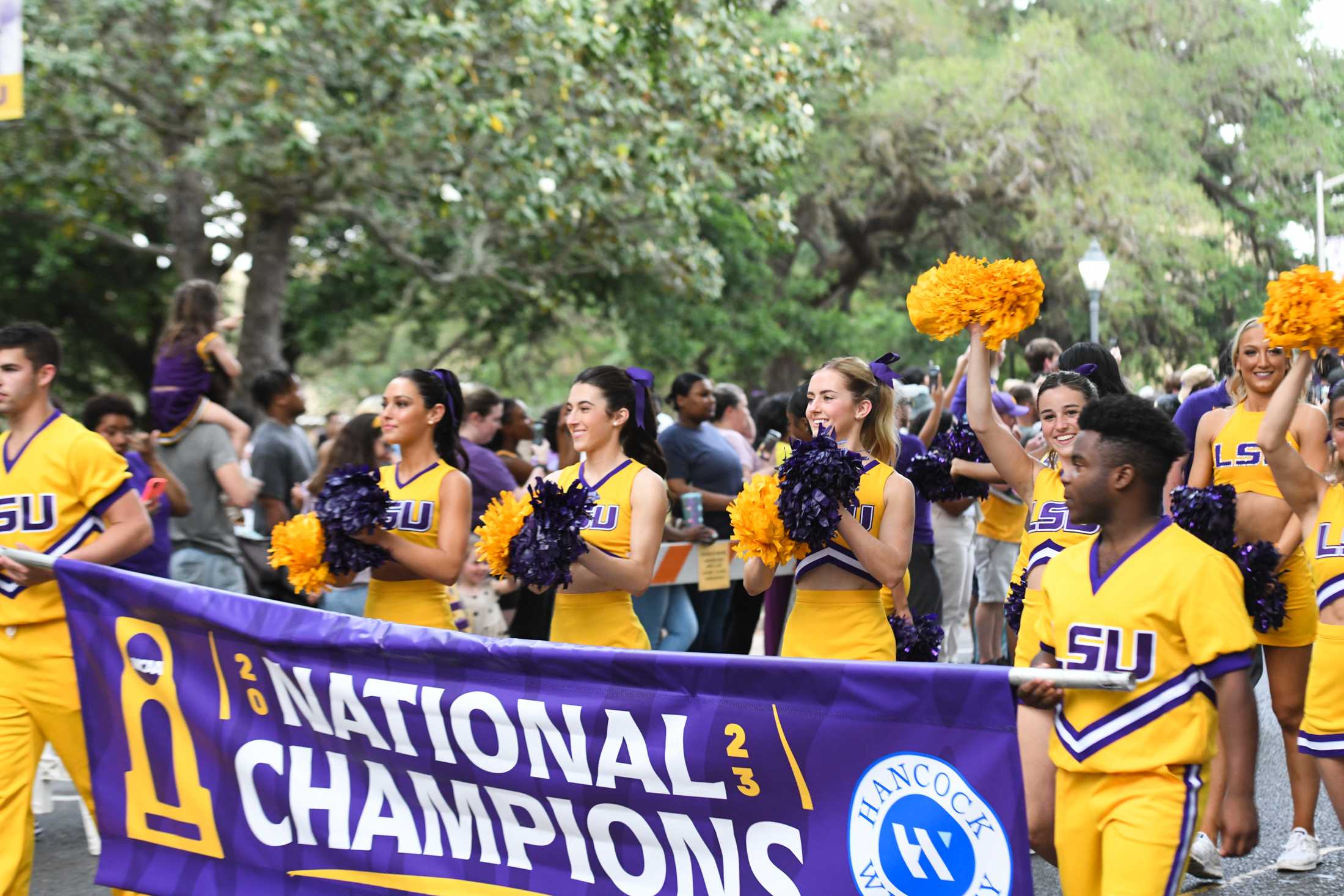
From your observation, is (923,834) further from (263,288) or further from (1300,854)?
(263,288)

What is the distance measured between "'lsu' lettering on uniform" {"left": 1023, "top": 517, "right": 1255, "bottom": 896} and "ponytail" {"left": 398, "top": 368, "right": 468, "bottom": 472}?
296 centimetres

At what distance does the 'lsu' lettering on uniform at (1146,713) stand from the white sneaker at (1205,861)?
7.13 feet

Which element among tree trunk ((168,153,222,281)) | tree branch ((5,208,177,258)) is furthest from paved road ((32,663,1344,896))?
tree branch ((5,208,177,258))

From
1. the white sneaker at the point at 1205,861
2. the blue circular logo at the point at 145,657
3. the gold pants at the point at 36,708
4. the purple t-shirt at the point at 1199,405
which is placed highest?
the purple t-shirt at the point at 1199,405

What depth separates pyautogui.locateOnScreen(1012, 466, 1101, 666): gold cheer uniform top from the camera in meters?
5.05

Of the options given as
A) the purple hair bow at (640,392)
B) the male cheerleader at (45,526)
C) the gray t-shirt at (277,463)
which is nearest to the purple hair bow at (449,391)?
the purple hair bow at (640,392)

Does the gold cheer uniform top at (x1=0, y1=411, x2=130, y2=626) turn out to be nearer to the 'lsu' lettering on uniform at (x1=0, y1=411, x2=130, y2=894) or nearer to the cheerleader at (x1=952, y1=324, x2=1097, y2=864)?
the 'lsu' lettering on uniform at (x1=0, y1=411, x2=130, y2=894)

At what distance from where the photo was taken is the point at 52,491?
4.95 metres

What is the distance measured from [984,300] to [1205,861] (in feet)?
8.06

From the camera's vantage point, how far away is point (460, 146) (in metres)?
14.2

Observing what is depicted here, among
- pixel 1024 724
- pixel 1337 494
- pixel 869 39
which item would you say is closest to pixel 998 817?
pixel 1024 724

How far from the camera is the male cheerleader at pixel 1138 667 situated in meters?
3.36

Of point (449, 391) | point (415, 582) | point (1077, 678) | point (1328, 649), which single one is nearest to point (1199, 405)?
point (1328, 649)

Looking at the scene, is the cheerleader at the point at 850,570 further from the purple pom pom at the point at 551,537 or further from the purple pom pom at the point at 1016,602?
the purple pom pom at the point at 551,537
